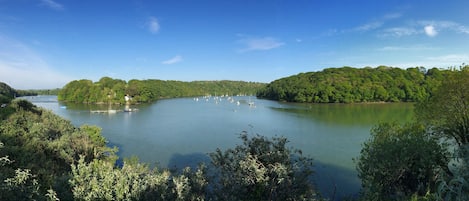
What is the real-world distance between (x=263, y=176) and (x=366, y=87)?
76.6 metres

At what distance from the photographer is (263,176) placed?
5.50 meters

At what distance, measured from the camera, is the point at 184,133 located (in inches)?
1190

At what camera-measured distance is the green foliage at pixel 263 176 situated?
18.0 ft

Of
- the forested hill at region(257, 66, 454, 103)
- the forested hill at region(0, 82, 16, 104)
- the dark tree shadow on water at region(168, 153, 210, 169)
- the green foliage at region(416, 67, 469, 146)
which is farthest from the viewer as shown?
the forested hill at region(257, 66, 454, 103)

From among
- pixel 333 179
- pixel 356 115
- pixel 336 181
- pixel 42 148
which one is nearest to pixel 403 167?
pixel 336 181

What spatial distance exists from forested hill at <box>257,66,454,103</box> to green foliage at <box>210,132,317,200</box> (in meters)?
71.9

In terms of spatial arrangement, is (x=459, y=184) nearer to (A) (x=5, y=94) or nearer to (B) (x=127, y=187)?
(B) (x=127, y=187)

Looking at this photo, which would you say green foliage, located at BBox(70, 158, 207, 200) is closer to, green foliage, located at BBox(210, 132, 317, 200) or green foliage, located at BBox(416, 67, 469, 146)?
green foliage, located at BBox(210, 132, 317, 200)

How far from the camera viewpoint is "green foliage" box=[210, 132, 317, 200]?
18.0 feet

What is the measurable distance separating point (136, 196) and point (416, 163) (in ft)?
29.8

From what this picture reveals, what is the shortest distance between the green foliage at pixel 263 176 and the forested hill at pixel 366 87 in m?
71.9

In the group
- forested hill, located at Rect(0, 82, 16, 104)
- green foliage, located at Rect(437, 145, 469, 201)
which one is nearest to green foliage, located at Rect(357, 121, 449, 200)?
green foliage, located at Rect(437, 145, 469, 201)

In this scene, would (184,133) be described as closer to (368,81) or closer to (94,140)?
(94,140)

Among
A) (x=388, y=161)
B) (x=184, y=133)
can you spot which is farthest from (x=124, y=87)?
(x=388, y=161)
